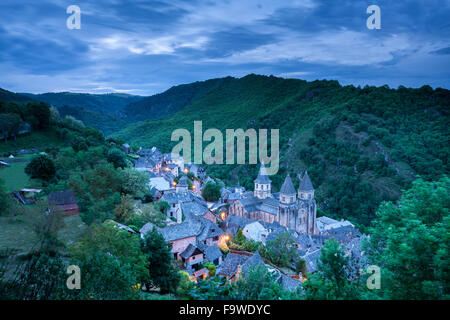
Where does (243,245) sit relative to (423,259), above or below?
below

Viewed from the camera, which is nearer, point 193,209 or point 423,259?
point 423,259

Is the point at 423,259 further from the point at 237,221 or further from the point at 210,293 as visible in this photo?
the point at 237,221

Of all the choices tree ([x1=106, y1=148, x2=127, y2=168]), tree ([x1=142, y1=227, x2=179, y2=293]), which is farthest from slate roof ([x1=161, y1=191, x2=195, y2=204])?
tree ([x1=142, y1=227, x2=179, y2=293])

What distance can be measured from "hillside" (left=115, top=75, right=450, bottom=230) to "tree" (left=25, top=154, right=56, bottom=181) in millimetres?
67333

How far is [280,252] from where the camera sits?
28.7m

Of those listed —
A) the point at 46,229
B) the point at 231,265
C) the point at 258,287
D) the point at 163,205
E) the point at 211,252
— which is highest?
the point at 46,229

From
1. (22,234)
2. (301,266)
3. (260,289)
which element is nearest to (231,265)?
(301,266)

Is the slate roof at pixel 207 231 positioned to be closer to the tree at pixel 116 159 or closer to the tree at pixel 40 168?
the tree at pixel 116 159

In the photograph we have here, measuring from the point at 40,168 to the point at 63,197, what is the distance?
24.0 ft

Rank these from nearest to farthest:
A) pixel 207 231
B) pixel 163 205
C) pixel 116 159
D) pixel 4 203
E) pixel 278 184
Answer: pixel 4 203
pixel 207 231
pixel 163 205
pixel 116 159
pixel 278 184

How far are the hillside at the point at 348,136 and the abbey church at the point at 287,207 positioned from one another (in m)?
28.0

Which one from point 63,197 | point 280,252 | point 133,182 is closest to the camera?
point 63,197
